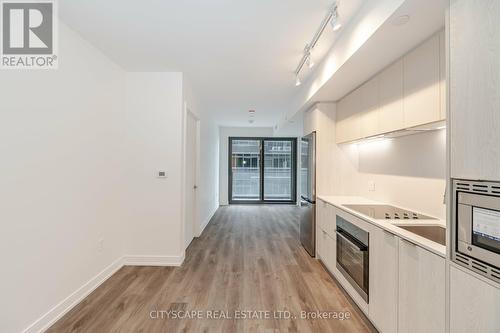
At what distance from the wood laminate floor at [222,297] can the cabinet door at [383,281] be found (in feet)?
0.96

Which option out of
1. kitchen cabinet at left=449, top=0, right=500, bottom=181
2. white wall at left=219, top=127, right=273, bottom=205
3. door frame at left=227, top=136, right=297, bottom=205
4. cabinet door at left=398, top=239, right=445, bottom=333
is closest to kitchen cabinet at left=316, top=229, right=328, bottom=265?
cabinet door at left=398, top=239, right=445, bottom=333

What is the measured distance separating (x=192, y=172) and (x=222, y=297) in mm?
2346

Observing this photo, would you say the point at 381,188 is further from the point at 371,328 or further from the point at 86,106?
the point at 86,106

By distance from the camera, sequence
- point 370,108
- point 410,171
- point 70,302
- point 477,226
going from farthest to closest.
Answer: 1. point 370,108
2. point 410,171
3. point 70,302
4. point 477,226

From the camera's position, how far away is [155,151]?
128 inches

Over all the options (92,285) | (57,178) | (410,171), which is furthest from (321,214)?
(57,178)

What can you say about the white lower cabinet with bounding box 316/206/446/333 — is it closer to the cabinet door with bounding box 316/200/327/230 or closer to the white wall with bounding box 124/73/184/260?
the cabinet door with bounding box 316/200/327/230

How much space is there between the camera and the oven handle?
2.08 meters

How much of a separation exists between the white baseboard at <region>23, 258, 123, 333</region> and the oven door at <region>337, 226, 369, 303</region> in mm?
2686

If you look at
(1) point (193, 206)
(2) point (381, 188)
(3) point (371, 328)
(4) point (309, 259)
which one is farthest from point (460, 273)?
(1) point (193, 206)

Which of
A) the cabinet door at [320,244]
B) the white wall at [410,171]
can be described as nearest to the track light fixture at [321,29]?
the white wall at [410,171]

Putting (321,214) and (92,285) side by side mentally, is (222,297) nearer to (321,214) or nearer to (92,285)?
(92,285)

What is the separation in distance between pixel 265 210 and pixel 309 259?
369 centimetres

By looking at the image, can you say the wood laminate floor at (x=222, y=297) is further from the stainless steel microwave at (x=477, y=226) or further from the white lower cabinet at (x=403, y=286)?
the stainless steel microwave at (x=477, y=226)
